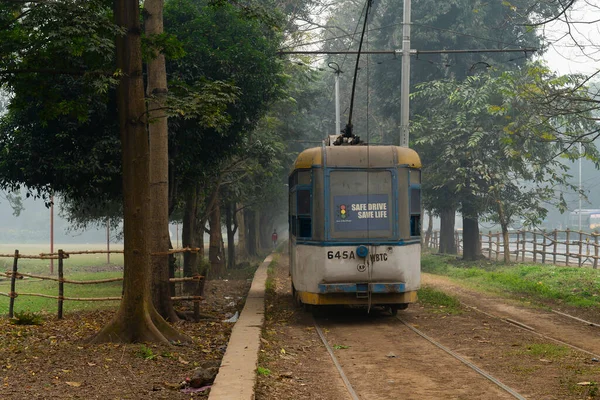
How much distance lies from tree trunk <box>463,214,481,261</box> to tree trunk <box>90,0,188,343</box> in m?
28.3

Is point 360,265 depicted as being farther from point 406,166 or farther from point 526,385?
point 526,385

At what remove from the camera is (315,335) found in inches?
510

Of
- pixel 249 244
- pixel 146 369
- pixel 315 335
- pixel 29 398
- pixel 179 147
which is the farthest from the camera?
pixel 249 244

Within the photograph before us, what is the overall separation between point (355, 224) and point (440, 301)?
4.91 meters

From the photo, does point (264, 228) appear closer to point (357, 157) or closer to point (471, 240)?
point (471, 240)

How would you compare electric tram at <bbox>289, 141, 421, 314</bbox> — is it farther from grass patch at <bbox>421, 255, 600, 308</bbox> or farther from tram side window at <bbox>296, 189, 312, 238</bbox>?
grass patch at <bbox>421, 255, 600, 308</bbox>

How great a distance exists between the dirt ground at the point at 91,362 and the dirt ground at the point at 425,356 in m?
0.98

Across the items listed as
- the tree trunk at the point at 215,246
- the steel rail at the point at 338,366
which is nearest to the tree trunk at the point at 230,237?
the tree trunk at the point at 215,246

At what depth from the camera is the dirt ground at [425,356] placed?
27.5 feet

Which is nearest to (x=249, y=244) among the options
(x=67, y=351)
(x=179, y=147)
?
(x=179, y=147)

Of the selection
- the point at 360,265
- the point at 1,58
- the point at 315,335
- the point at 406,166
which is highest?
the point at 1,58

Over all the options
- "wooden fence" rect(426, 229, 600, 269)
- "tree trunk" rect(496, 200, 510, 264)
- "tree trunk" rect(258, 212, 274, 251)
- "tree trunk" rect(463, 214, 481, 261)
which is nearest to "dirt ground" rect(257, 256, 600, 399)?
"wooden fence" rect(426, 229, 600, 269)

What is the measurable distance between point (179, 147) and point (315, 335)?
7.17 meters

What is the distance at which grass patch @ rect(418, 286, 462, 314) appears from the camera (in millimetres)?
16453
